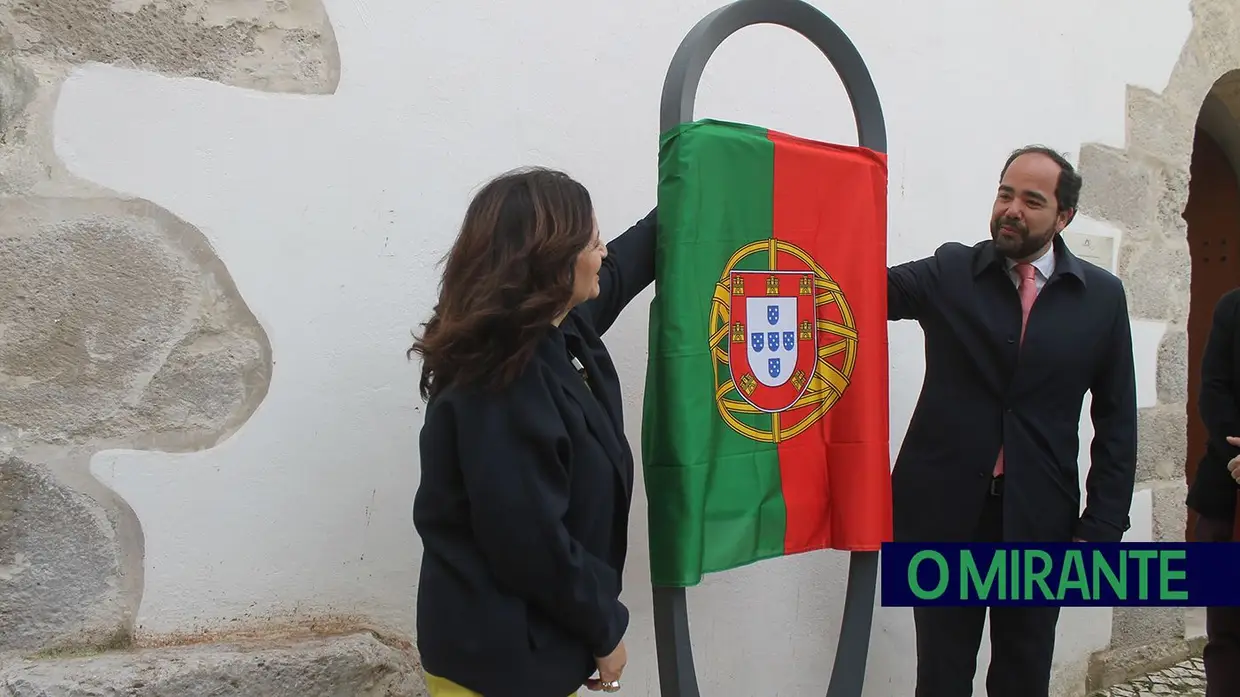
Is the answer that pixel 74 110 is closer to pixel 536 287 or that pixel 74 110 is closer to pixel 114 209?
pixel 114 209

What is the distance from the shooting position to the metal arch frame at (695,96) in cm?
171

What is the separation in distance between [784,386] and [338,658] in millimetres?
942

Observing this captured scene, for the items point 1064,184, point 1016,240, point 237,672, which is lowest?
point 237,672

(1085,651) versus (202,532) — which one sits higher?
(202,532)

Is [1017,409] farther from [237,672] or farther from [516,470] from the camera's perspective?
[237,672]

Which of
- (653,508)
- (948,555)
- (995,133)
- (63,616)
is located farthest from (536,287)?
(995,133)

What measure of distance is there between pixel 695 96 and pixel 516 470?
0.95m

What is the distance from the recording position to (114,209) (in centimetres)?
165

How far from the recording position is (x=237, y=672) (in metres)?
1.63

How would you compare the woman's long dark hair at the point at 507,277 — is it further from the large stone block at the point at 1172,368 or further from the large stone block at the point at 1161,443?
the large stone block at the point at 1172,368

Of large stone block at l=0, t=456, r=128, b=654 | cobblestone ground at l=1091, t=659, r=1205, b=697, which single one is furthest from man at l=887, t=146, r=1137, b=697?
large stone block at l=0, t=456, r=128, b=654

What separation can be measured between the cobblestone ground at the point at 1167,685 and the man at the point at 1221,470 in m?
0.70

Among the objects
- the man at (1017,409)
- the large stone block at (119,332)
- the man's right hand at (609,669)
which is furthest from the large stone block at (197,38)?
the man at (1017,409)

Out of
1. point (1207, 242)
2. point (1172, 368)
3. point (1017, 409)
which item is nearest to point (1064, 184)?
point (1017, 409)
